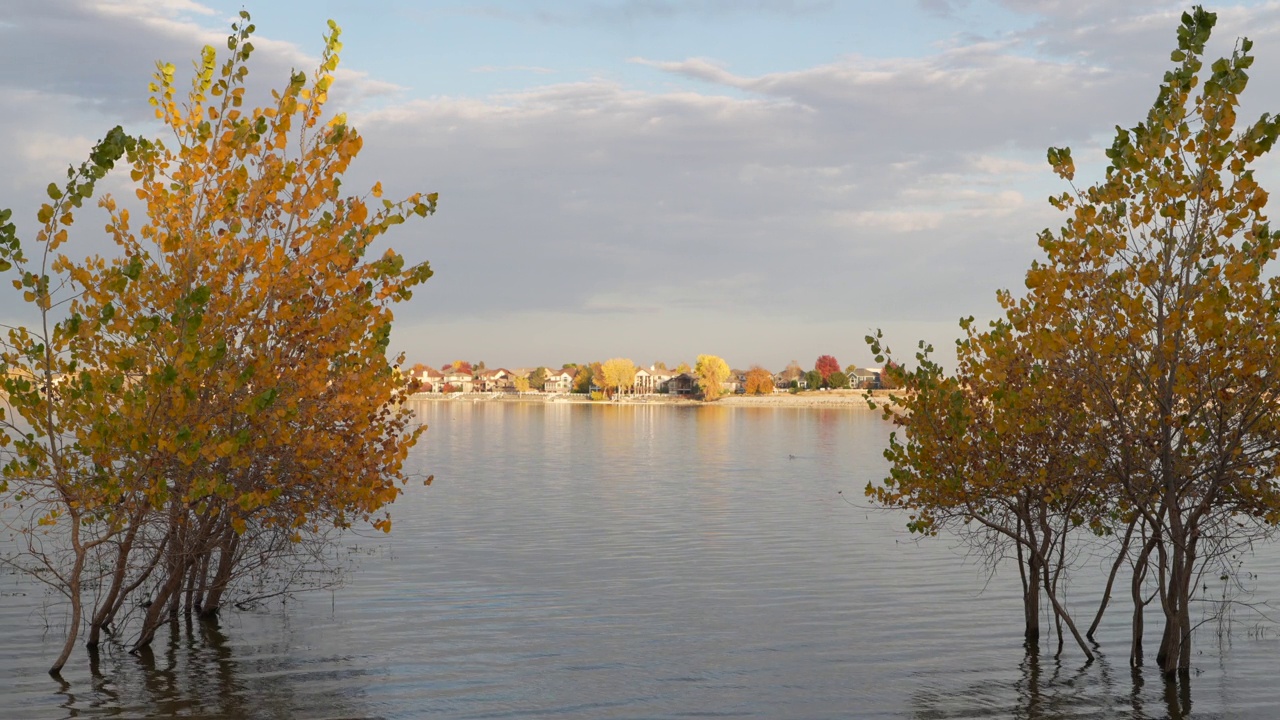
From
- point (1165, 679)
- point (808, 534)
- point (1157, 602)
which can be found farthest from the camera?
point (808, 534)

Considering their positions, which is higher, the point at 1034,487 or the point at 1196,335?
the point at 1196,335

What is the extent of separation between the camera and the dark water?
1811 centimetres

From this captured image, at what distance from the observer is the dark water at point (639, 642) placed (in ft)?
59.4

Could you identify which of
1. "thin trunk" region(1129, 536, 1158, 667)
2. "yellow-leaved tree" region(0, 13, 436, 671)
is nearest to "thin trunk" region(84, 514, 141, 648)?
"yellow-leaved tree" region(0, 13, 436, 671)

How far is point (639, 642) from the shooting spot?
2353 centimetres

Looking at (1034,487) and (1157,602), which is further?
(1157,602)

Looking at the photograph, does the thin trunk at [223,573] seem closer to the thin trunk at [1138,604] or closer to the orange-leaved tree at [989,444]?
the orange-leaved tree at [989,444]

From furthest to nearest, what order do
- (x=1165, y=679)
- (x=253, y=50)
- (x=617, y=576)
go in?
1. (x=617, y=576)
2. (x=1165, y=679)
3. (x=253, y=50)

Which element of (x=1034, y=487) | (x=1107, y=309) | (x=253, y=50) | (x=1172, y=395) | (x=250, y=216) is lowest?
(x=1034, y=487)

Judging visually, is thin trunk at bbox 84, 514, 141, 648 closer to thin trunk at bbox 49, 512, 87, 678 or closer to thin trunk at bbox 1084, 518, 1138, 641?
thin trunk at bbox 49, 512, 87, 678

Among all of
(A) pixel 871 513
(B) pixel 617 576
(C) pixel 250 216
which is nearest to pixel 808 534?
(A) pixel 871 513

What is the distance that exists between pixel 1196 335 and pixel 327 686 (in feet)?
48.5

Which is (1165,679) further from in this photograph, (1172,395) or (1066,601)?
(1066,601)

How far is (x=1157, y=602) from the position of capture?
27.0m
